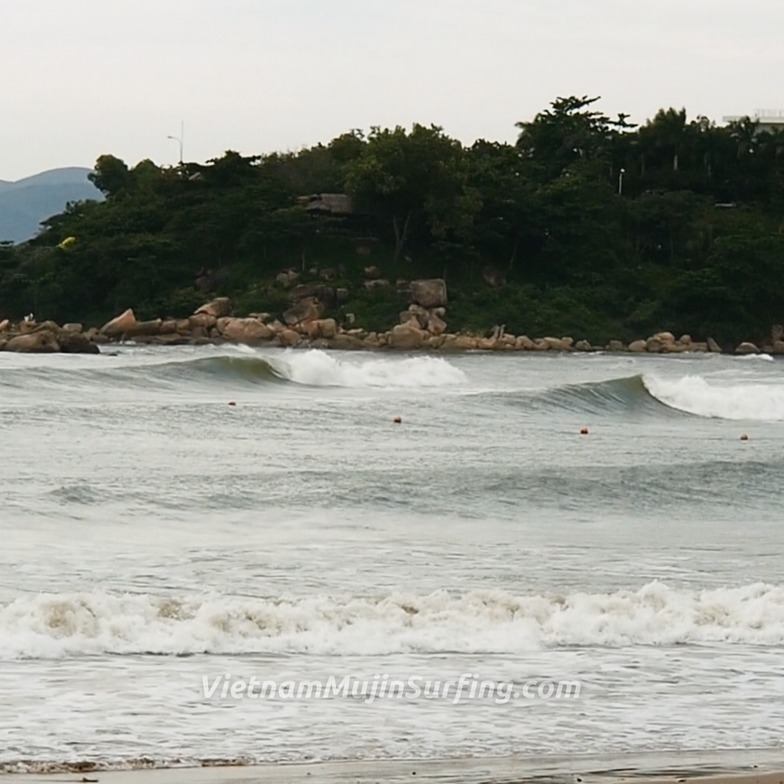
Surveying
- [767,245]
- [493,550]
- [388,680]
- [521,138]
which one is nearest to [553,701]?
[388,680]

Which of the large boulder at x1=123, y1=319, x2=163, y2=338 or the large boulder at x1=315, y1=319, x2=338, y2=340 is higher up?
the large boulder at x1=315, y1=319, x2=338, y2=340

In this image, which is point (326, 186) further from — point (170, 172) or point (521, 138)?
point (521, 138)

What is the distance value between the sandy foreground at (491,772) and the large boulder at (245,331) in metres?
50.9

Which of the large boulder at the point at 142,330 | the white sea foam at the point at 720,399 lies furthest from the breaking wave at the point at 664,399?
the large boulder at the point at 142,330

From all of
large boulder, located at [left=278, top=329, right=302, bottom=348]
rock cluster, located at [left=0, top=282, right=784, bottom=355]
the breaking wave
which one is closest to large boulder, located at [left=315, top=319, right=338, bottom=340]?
rock cluster, located at [left=0, top=282, right=784, bottom=355]

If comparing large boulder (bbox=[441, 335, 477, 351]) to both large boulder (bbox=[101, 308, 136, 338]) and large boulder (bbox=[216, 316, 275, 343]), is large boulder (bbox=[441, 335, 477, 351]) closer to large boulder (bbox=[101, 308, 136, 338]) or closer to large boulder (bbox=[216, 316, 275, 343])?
large boulder (bbox=[216, 316, 275, 343])

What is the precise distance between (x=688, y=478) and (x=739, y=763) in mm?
11636

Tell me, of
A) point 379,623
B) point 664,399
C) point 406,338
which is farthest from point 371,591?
point 406,338

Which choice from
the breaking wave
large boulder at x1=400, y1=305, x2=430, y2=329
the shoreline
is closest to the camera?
the breaking wave

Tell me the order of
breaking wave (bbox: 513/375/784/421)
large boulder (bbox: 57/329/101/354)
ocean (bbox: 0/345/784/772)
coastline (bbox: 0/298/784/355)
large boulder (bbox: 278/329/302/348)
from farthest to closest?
coastline (bbox: 0/298/784/355) < large boulder (bbox: 278/329/302/348) < large boulder (bbox: 57/329/101/354) < breaking wave (bbox: 513/375/784/421) < ocean (bbox: 0/345/784/772)

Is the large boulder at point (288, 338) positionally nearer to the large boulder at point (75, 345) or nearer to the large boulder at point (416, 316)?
the large boulder at point (416, 316)

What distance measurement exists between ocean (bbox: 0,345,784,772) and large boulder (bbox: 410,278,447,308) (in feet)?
138

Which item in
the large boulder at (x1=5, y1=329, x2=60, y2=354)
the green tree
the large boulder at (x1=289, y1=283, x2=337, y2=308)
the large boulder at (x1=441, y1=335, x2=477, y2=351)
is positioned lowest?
the large boulder at (x1=5, y1=329, x2=60, y2=354)

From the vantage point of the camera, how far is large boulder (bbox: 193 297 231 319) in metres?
62.7
